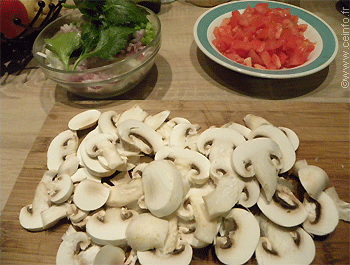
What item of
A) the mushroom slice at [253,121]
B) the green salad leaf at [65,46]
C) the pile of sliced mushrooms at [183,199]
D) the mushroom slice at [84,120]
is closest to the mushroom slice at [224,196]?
the pile of sliced mushrooms at [183,199]

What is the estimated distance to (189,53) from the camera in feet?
5.81

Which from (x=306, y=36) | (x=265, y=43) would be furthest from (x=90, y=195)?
(x=306, y=36)

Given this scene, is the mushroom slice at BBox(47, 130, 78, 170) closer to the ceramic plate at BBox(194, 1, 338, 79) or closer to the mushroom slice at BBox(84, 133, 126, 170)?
the mushroom slice at BBox(84, 133, 126, 170)

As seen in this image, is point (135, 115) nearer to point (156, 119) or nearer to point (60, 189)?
point (156, 119)

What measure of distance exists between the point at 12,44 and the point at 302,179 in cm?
192

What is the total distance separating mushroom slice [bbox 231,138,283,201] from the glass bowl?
2.30 feet

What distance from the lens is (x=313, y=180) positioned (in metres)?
0.92

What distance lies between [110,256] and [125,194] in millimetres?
207

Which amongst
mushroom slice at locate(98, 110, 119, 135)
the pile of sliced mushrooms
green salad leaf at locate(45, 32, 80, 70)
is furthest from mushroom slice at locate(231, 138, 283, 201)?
green salad leaf at locate(45, 32, 80, 70)

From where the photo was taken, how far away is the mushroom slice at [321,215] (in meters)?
0.87

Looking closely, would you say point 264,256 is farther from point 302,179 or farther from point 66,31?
point 66,31

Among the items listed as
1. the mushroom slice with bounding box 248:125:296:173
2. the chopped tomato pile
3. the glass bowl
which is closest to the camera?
the mushroom slice with bounding box 248:125:296:173

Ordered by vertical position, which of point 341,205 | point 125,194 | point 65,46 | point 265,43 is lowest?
point 341,205

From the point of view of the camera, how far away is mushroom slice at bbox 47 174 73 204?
3.08ft
